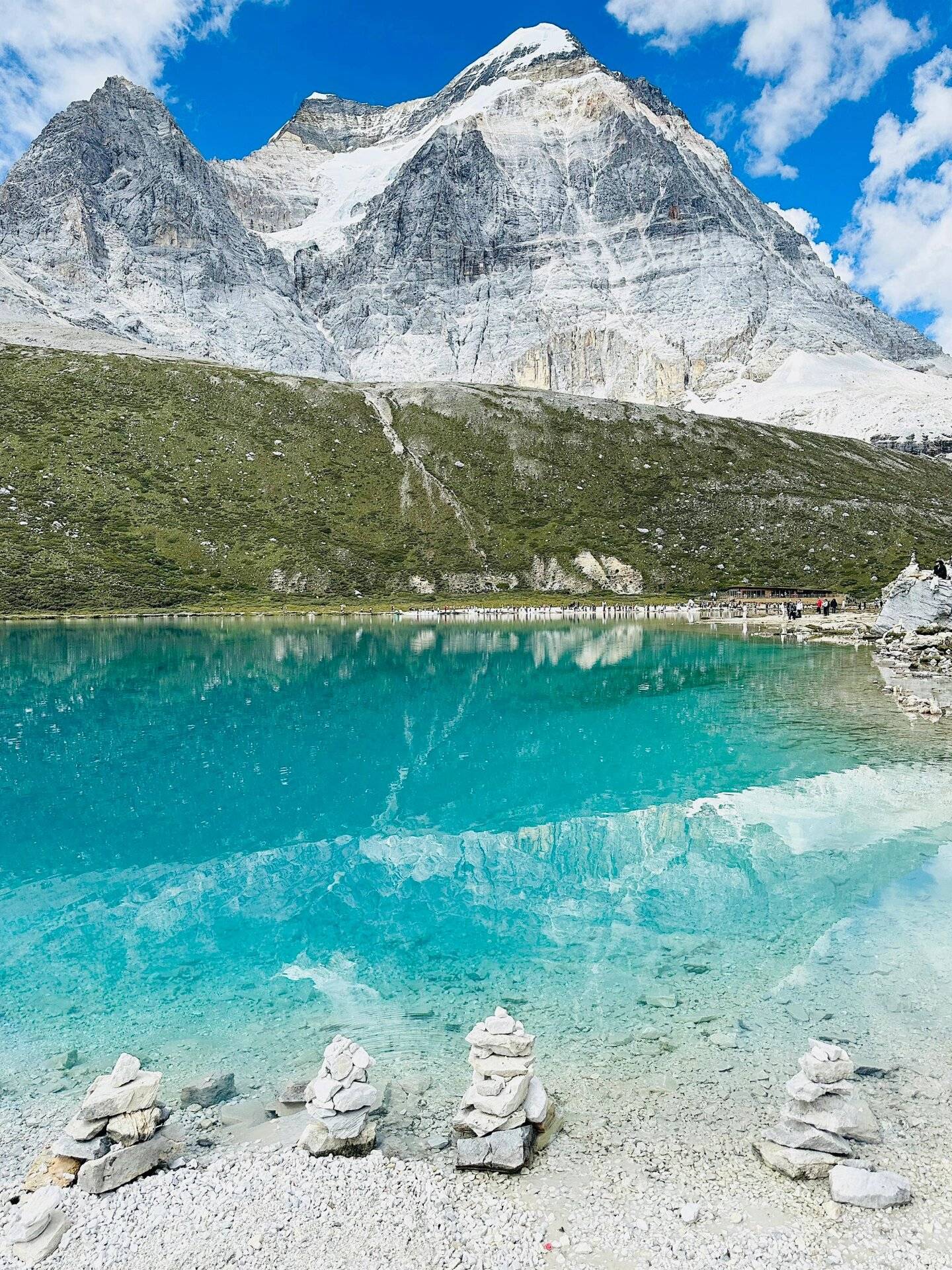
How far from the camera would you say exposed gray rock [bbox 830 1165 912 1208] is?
8.77m

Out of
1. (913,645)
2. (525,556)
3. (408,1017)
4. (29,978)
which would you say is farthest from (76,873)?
(525,556)

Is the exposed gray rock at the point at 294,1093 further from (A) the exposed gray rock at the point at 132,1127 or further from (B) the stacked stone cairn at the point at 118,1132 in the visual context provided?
(A) the exposed gray rock at the point at 132,1127

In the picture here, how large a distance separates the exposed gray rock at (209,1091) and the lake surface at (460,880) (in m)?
0.46

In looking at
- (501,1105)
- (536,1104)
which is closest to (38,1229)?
(501,1105)

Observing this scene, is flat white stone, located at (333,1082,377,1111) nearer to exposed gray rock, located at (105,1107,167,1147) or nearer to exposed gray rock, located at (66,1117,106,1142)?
exposed gray rock, located at (105,1107,167,1147)

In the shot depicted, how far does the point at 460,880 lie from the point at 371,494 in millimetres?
127304

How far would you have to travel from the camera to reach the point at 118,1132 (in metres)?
9.84

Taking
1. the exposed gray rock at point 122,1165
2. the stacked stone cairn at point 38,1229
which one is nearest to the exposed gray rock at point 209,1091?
the exposed gray rock at point 122,1165

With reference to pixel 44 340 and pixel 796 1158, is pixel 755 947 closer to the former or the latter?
pixel 796 1158

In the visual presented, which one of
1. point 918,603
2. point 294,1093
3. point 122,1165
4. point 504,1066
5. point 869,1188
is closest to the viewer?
point 869,1188

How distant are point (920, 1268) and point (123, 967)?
13525 millimetres

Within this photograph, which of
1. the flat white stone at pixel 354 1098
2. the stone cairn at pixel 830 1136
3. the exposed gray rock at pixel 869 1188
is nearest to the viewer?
the exposed gray rock at pixel 869 1188

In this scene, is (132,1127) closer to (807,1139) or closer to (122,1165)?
(122,1165)

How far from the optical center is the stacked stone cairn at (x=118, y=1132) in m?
9.45
